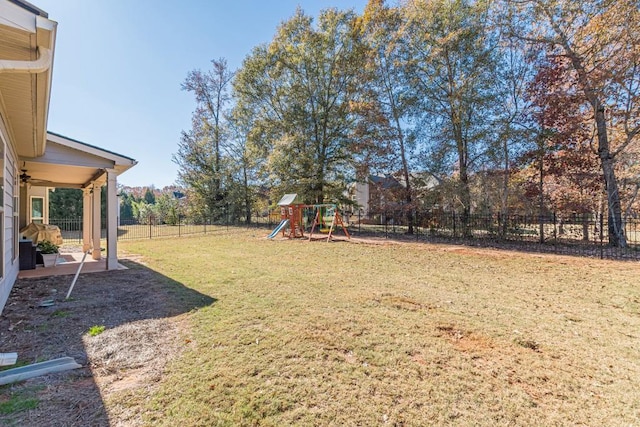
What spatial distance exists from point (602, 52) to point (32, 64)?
13858 mm

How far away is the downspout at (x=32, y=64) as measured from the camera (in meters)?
2.31

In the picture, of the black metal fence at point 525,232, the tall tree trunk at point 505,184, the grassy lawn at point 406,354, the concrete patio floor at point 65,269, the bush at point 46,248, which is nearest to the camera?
the grassy lawn at point 406,354

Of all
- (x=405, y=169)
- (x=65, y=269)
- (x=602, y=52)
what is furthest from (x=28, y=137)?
(x=602, y=52)

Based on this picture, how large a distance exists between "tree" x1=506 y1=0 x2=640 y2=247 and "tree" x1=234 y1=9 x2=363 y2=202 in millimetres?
8716

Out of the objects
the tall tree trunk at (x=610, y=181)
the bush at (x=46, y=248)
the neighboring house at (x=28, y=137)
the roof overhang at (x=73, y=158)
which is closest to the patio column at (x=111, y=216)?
the neighboring house at (x=28, y=137)

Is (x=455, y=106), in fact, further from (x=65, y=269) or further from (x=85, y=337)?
(x=65, y=269)

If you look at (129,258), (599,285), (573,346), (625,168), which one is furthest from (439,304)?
(625,168)

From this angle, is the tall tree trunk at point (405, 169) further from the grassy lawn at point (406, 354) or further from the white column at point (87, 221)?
the white column at point (87, 221)

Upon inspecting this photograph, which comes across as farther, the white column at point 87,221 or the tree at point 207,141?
the tree at point 207,141

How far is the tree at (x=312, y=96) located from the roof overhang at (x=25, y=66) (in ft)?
45.6

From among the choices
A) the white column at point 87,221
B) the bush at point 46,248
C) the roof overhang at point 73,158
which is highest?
the roof overhang at point 73,158

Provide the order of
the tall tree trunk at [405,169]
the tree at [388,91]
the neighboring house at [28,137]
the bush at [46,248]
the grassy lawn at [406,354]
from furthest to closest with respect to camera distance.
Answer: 1. the tall tree trunk at [405,169]
2. the tree at [388,91]
3. the bush at [46,248]
4. the neighboring house at [28,137]
5. the grassy lawn at [406,354]

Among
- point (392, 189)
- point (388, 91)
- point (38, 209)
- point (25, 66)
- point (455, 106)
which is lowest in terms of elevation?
point (38, 209)

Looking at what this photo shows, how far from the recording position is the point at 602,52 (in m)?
9.34
